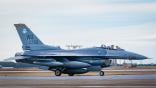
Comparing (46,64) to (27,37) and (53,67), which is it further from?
(27,37)

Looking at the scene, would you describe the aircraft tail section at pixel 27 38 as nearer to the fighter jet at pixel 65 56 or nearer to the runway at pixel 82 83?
the fighter jet at pixel 65 56

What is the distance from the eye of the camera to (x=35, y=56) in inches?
2418

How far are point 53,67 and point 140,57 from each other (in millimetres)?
11808

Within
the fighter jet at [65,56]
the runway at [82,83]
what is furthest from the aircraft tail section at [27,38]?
the runway at [82,83]

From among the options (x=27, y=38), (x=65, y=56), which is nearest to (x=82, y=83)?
(x=65, y=56)

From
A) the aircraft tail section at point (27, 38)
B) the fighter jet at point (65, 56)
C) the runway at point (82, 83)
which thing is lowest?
the runway at point (82, 83)

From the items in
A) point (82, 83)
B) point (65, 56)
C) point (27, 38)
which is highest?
point (27, 38)

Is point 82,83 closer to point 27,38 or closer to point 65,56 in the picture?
point 65,56

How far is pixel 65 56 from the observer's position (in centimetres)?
6138

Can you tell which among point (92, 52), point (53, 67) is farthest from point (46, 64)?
point (92, 52)

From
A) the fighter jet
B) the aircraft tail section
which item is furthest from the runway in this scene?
the aircraft tail section

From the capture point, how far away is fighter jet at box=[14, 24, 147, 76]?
57875 mm

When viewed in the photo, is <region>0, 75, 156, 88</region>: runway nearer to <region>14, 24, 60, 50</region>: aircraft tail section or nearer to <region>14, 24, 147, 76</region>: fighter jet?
<region>14, 24, 147, 76</region>: fighter jet

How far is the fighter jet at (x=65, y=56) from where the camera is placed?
57875 mm
